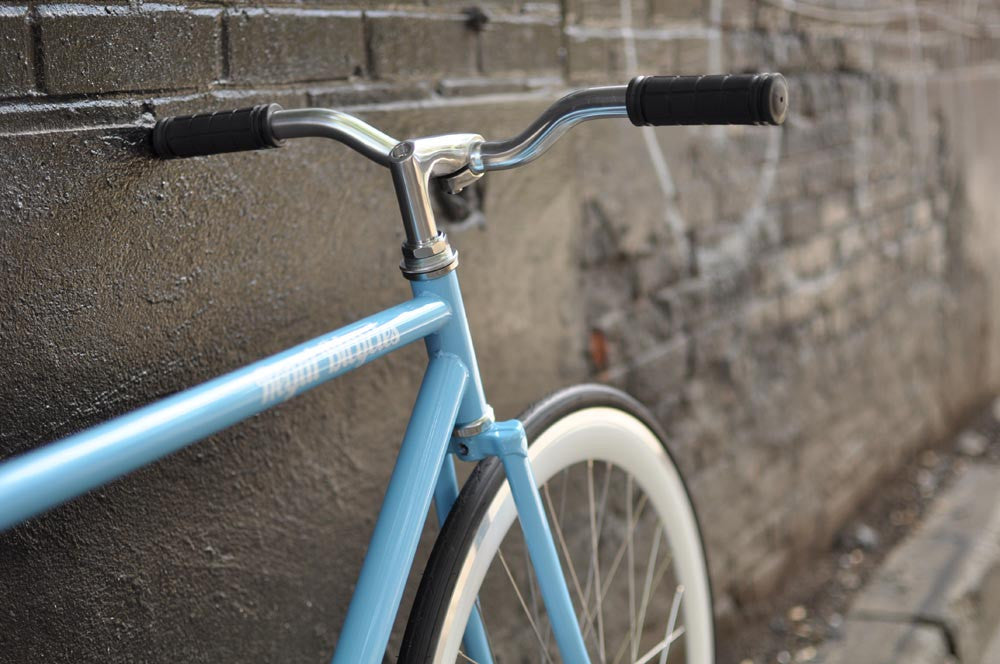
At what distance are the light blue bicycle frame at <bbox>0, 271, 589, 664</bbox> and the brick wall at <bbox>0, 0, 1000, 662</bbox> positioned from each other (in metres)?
0.35

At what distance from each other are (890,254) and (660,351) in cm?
180

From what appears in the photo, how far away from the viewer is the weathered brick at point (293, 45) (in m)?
1.40

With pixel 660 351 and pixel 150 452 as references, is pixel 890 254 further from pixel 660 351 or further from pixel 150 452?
pixel 150 452

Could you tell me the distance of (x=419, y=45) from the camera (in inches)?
67.7

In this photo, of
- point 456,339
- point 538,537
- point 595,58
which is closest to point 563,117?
point 456,339

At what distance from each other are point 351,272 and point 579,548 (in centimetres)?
89

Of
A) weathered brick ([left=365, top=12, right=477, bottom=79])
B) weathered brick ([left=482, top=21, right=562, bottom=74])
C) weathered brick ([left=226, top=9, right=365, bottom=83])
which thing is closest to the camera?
weathered brick ([left=226, top=9, right=365, bottom=83])

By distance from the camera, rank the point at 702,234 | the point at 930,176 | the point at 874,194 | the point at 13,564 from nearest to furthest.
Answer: the point at 13,564
the point at 702,234
the point at 874,194
the point at 930,176

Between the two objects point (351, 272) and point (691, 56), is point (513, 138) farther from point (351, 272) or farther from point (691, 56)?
point (691, 56)

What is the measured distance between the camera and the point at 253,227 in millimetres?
1429

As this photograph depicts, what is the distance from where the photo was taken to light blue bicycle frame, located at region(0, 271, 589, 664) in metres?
0.79

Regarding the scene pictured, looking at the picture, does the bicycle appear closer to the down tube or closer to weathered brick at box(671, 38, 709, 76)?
the down tube

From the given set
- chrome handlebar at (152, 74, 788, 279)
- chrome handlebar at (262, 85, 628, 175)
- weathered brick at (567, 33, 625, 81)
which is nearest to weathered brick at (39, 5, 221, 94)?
chrome handlebar at (152, 74, 788, 279)

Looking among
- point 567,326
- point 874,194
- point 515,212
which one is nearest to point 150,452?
point 515,212
